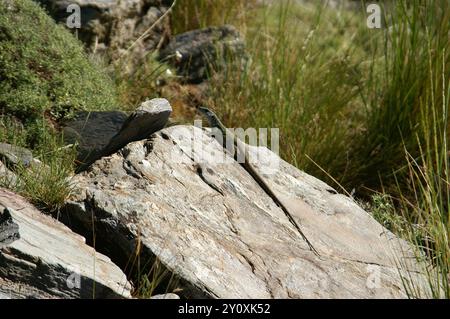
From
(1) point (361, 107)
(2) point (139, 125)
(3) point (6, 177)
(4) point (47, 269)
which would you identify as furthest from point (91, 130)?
(1) point (361, 107)

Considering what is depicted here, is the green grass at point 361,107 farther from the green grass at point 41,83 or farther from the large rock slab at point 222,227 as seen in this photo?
the green grass at point 41,83

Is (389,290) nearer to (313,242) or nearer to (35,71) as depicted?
(313,242)

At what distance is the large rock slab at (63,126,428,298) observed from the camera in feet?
12.2

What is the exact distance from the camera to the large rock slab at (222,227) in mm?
3709

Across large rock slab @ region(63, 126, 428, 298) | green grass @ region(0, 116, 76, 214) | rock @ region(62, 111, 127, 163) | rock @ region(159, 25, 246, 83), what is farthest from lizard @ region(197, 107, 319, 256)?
rock @ region(159, 25, 246, 83)

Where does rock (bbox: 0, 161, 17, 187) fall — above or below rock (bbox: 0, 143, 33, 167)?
below

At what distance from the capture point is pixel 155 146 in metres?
4.20

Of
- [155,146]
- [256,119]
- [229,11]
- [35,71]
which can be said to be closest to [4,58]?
[35,71]

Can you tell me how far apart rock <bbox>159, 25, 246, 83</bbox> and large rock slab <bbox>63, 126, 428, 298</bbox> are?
2422mm

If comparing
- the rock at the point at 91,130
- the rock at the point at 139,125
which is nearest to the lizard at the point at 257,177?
the rock at the point at 139,125

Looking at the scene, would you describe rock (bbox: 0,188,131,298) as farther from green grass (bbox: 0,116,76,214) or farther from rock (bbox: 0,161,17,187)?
rock (bbox: 0,161,17,187)

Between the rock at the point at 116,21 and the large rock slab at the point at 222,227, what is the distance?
2231mm
